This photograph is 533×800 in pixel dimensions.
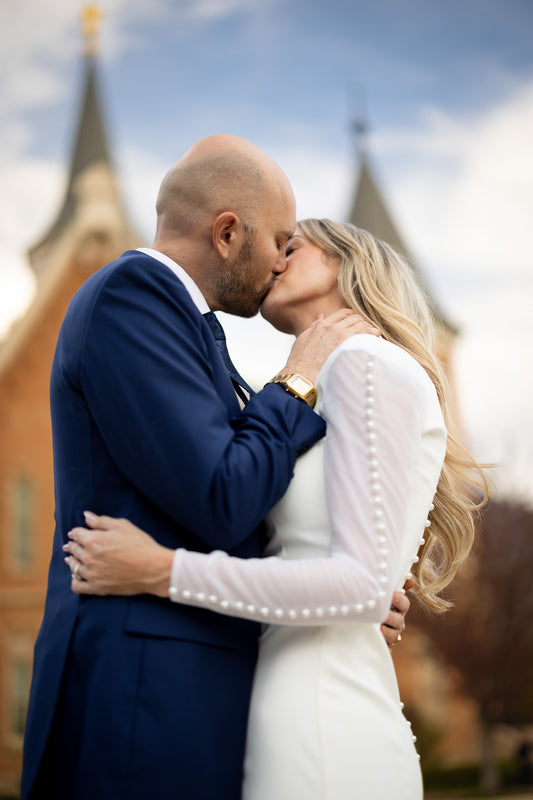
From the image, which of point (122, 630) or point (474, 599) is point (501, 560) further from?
point (122, 630)

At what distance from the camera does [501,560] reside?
920 inches

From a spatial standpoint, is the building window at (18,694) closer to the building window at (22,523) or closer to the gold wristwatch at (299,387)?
the building window at (22,523)

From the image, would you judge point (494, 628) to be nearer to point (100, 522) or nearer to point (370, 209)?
point (370, 209)

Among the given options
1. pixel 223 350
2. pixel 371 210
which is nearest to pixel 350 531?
pixel 223 350

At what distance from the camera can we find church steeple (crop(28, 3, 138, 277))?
24812 millimetres

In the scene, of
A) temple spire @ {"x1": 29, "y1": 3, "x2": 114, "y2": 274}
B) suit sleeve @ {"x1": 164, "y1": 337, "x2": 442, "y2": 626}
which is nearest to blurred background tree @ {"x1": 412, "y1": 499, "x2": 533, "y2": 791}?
temple spire @ {"x1": 29, "y1": 3, "x2": 114, "y2": 274}

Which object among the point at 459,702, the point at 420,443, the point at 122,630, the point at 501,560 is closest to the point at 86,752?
the point at 122,630

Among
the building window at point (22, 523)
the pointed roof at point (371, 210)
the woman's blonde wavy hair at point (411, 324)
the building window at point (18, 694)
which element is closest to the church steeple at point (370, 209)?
the pointed roof at point (371, 210)

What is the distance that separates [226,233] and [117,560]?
110cm

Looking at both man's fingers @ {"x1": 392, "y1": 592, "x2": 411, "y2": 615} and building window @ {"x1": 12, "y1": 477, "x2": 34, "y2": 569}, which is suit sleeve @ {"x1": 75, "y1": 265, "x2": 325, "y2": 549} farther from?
building window @ {"x1": 12, "y1": 477, "x2": 34, "y2": 569}

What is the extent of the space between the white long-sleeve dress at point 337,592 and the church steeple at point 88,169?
2297 cm

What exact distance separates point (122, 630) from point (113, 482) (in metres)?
0.39

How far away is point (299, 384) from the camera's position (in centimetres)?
256

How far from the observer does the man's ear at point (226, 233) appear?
9.00ft
